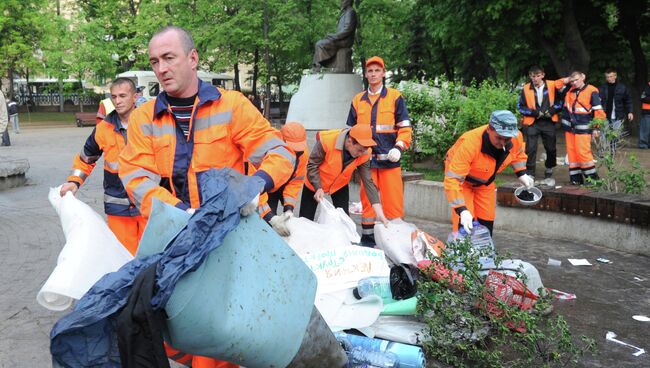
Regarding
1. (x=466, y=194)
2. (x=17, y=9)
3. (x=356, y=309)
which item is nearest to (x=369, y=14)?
(x=17, y=9)

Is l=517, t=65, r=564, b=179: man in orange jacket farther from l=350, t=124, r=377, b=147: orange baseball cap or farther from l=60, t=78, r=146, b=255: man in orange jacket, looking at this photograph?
l=60, t=78, r=146, b=255: man in orange jacket

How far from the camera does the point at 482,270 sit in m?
3.99

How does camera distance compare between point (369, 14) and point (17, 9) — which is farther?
point (17, 9)

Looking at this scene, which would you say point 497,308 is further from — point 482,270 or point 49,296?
point 49,296

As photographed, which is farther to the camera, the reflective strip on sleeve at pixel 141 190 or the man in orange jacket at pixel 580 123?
the man in orange jacket at pixel 580 123

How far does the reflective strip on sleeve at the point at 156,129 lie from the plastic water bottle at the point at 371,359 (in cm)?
156

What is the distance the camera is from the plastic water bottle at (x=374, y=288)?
395cm

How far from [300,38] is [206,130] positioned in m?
23.2

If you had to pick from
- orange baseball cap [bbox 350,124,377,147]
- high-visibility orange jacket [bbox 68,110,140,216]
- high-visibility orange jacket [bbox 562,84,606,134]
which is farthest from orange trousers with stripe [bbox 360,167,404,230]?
high-visibility orange jacket [bbox 562,84,606,134]

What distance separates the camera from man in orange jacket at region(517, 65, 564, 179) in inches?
354

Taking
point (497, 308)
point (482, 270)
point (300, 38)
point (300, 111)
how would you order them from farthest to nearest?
point (300, 38), point (300, 111), point (482, 270), point (497, 308)

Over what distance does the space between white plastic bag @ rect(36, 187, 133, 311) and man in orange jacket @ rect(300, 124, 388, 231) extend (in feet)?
7.26

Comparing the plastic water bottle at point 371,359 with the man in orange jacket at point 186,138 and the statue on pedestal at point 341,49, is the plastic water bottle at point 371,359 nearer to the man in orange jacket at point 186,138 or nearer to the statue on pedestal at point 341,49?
the man in orange jacket at point 186,138

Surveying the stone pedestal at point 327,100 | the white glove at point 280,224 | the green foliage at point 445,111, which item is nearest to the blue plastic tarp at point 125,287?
the white glove at point 280,224
